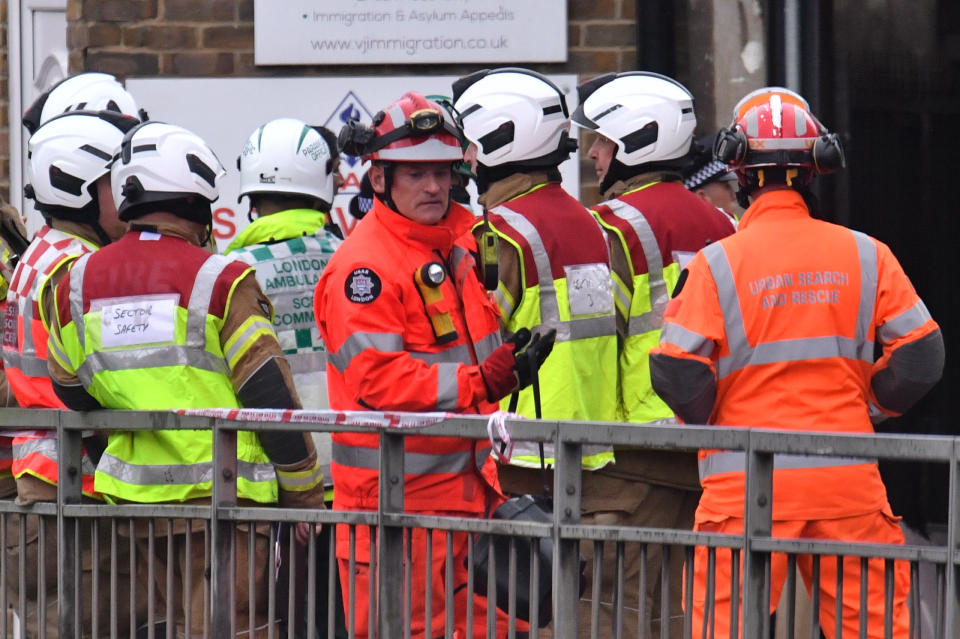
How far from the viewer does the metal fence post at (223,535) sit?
4.28 metres

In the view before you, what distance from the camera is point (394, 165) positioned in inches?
183

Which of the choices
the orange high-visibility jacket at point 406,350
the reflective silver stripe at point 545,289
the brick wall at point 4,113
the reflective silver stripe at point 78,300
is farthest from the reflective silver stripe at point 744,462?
the brick wall at point 4,113

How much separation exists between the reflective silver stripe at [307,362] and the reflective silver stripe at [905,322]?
224cm

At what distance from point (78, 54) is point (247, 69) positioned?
0.85 m

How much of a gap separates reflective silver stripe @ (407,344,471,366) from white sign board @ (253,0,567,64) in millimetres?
3635

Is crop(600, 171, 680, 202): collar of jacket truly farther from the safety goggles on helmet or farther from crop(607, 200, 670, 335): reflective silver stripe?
the safety goggles on helmet

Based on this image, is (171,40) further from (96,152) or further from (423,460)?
(423,460)

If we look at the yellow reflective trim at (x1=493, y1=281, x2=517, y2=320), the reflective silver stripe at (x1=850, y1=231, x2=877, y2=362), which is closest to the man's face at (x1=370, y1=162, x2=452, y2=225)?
the yellow reflective trim at (x1=493, y1=281, x2=517, y2=320)

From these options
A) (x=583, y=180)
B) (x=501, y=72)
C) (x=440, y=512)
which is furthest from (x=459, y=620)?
(x=583, y=180)

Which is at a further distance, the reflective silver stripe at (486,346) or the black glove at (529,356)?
the reflective silver stripe at (486,346)

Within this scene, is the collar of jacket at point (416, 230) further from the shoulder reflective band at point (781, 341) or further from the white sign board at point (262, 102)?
the white sign board at point (262, 102)

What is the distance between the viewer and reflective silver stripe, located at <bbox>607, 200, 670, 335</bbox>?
550 centimetres

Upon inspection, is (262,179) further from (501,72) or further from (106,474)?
(106,474)

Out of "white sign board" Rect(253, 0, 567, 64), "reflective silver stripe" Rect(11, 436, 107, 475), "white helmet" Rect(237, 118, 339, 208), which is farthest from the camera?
"white sign board" Rect(253, 0, 567, 64)
